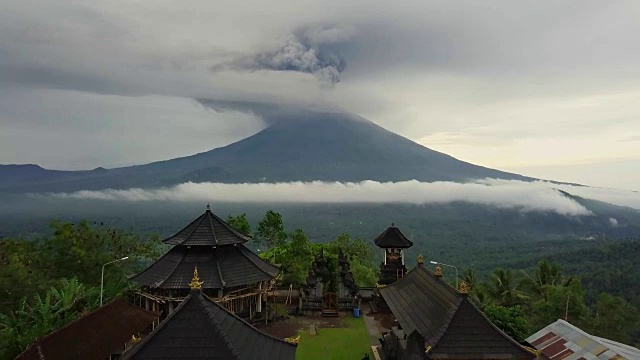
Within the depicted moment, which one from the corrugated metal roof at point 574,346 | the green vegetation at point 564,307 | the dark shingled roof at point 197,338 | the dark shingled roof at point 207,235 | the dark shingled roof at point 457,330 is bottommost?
the green vegetation at point 564,307

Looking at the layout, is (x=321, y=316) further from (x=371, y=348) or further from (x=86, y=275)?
(x=86, y=275)

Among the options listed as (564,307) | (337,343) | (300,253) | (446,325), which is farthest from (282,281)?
(446,325)

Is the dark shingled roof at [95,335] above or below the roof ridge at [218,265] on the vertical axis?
below

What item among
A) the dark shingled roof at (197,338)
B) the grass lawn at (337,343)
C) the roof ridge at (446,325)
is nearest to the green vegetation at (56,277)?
the dark shingled roof at (197,338)

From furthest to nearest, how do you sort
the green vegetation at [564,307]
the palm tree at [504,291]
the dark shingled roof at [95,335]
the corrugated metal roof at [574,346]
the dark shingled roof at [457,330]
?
the palm tree at [504,291], the green vegetation at [564,307], the corrugated metal roof at [574,346], the dark shingled roof at [95,335], the dark shingled roof at [457,330]

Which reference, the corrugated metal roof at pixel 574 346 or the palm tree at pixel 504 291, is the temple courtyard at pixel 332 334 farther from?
the palm tree at pixel 504 291

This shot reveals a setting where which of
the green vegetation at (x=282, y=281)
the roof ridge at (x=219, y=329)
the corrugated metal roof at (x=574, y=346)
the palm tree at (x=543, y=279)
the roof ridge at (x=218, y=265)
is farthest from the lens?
the palm tree at (x=543, y=279)

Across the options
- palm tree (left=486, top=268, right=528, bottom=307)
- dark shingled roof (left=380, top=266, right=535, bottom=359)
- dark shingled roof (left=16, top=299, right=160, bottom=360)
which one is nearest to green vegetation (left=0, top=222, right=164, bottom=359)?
dark shingled roof (left=16, top=299, right=160, bottom=360)
